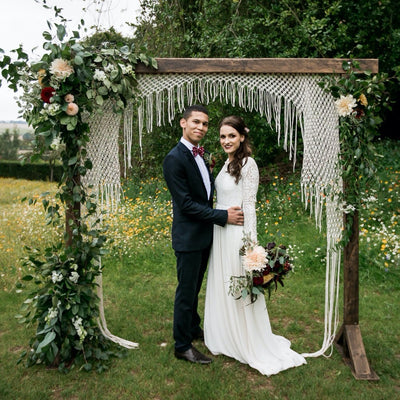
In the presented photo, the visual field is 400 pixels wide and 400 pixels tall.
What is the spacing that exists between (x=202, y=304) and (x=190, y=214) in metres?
1.75

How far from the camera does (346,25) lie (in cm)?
694

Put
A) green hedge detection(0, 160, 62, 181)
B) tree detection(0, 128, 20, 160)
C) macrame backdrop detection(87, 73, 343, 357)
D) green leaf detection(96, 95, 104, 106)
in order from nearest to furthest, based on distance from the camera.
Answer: green leaf detection(96, 95, 104, 106), macrame backdrop detection(87, 73, 343, 357), green hedge detection(0, 160, 62, 181), tree detection(0, 128, 20, 160)

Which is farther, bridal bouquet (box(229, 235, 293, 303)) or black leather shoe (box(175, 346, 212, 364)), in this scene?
black leather shoe (box(175, 346, 212, 364))

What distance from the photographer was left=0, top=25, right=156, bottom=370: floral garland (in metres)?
2.96

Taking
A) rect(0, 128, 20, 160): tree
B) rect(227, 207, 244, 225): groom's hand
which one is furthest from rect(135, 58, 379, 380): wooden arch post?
rect(0, 128, 20, 160): tree

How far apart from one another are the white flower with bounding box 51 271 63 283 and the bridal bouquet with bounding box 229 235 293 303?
1.28 metres

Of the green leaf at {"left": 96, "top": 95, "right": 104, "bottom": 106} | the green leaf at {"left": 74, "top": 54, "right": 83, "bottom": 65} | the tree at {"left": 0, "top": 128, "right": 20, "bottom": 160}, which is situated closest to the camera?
the green leaf at {"left": 74, "top": 54, "right": 83, "bottom": 65}

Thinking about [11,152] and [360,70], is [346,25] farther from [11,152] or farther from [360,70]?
[11,152]

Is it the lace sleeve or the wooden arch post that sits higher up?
the wooden arch post

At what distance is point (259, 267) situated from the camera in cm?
299

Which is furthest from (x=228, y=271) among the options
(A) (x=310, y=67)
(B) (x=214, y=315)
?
(A) (x=310, y=67)

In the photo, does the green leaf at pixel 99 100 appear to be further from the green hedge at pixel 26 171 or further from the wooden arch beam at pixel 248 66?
the green hedge at pixel 26 171

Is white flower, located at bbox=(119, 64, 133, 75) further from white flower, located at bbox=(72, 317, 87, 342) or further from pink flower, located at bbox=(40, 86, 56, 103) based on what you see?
white flower, located at bbox=(72, 317, 87, 342)

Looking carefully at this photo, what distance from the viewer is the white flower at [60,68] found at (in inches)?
114
